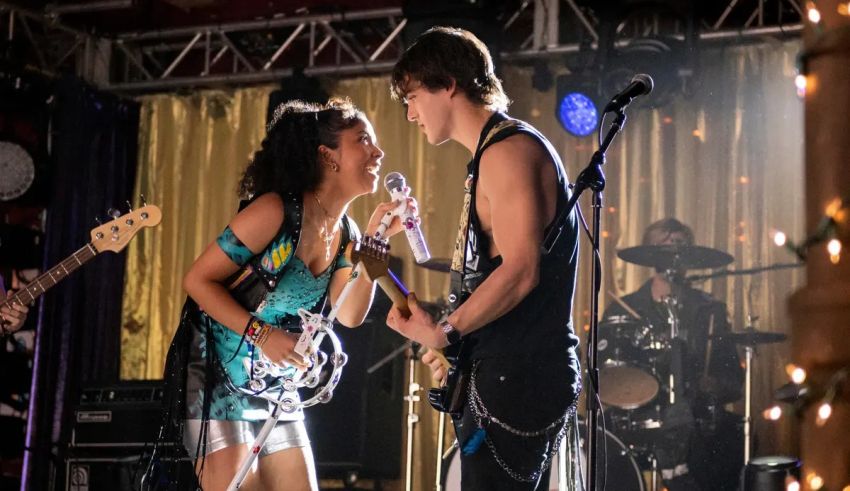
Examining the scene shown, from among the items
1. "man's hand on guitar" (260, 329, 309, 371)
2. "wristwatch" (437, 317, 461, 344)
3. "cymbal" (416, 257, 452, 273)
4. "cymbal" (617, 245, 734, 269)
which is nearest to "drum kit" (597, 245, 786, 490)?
"cymbal" (617, 245, 734, 269)

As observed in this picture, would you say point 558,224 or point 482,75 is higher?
point 482,75

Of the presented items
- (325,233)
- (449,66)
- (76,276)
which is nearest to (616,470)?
(325,233)

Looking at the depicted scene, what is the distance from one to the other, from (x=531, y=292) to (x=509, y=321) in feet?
0.32

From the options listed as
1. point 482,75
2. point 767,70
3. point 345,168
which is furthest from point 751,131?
point 482,75

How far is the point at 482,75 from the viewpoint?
286 centimetres

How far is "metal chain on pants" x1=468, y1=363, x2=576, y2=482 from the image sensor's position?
2.53 m

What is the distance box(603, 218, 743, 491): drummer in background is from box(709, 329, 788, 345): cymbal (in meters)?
0.07

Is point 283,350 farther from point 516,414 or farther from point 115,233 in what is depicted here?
point 115,233

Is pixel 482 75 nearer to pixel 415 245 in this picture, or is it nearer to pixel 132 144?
pixel 415 245

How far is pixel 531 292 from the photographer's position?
2.64 m

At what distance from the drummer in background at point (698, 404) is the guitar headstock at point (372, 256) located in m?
3.60

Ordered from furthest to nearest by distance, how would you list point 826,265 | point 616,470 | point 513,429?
point 616,470 < point 513,429 < point 826,265

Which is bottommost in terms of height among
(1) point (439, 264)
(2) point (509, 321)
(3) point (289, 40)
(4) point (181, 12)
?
(2) point (509, 321)

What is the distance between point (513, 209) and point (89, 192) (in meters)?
6.30
